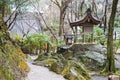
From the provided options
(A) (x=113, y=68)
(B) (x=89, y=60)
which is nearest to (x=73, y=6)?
(B) (x=89, y=60)

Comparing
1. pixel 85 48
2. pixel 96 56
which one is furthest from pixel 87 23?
pixel 96 56

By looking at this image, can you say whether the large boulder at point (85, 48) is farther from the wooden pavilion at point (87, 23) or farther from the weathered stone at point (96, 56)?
the wooden pavilion at point (87, 23)

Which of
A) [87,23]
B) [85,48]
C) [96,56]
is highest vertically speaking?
[87,23]

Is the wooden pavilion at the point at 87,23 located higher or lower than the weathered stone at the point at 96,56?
higher

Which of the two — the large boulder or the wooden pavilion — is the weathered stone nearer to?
the large boulder

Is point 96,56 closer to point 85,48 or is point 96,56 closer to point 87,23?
point 85,48

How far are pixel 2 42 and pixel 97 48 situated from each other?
11.1 metres

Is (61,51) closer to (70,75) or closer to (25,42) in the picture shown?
(25,42)

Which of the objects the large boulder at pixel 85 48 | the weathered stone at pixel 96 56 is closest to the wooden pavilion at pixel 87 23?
the large boulder at pixel 85 48

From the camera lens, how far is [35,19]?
29703mm

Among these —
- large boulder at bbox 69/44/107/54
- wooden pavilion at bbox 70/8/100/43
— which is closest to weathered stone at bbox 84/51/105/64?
large boulder at bbox 69/44/107/54

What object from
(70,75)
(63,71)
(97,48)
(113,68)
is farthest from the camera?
(97,48)

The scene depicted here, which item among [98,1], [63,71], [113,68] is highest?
[98,1]

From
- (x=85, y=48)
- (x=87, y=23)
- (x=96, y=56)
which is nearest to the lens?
(x=96, y=56)
